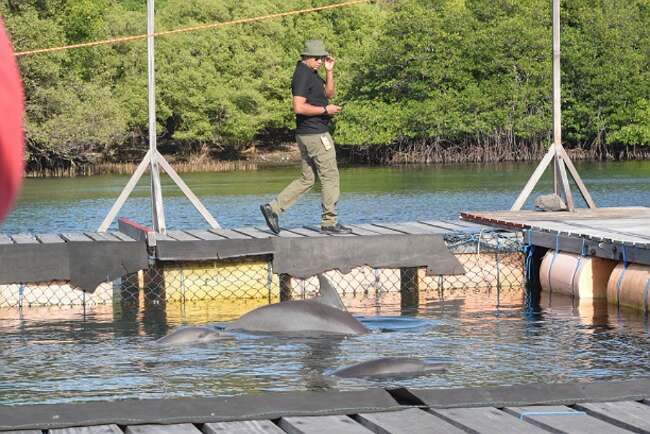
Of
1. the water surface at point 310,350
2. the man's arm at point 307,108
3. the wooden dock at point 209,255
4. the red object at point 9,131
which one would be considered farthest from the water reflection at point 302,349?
the red object at point 9,131

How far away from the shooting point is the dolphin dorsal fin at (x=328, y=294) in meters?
11.4

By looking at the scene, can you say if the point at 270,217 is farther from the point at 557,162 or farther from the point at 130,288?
the point at 557,162

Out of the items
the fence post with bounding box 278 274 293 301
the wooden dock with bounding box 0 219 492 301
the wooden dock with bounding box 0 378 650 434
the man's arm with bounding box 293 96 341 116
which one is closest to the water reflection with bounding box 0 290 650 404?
the wooden dock with bounding box 0 219 492 301

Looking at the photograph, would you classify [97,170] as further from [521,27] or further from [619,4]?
[619,4]

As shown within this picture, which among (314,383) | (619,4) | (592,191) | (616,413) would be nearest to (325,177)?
(314,383)

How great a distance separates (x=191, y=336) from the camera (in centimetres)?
1123

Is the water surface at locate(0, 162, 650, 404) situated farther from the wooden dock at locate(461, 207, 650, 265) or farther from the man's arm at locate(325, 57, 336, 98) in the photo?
→ the man's arm at locate(325, 57, 336, 98)

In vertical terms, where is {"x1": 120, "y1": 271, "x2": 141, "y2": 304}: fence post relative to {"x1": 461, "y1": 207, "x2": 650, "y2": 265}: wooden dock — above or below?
below

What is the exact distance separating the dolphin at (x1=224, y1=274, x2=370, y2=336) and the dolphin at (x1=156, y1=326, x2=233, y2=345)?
1.14ft

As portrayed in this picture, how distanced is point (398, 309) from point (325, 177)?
5.24 ft

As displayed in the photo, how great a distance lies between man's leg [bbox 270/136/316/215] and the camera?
14016 millimetres

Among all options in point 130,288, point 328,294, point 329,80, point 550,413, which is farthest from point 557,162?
point 550,413

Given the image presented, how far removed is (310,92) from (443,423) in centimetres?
807

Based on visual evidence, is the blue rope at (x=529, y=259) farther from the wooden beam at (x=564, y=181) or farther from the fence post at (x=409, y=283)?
the wooden beam at (x=564, y=181)
